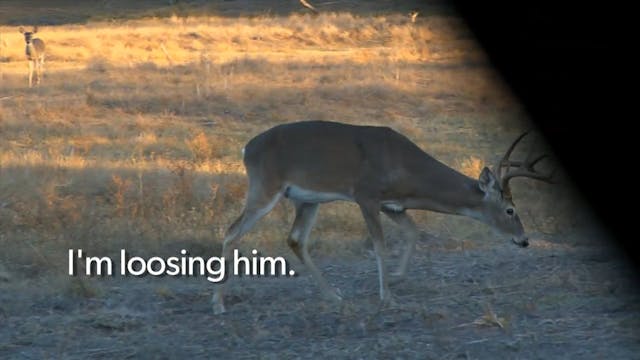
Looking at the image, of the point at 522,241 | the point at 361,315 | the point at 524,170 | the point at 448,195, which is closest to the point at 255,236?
the point at 448,195

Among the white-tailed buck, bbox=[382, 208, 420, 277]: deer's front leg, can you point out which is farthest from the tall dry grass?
bbox=[382, 208, 420, 277]: deer's front leg

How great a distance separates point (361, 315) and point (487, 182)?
168 centimetres

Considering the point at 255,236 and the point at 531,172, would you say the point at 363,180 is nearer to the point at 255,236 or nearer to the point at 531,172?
the point at 531,172

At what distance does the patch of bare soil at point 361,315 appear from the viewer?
6.77 metres

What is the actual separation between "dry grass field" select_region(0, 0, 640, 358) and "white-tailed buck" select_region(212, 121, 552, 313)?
0.43 metres

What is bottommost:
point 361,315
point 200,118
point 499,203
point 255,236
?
point 200,118

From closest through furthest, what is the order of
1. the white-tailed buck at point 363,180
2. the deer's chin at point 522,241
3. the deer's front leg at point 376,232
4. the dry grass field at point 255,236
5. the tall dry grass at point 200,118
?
the dry grass field at point 255,236 < the deer's front leg at point 376,232 < the white-tailed buck at point 363,180 < the deer's chin at point 522,241 < the tall dry grass at point 200,118

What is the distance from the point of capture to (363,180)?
8.58 m

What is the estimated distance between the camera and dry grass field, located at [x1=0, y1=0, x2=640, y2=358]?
7035 mm

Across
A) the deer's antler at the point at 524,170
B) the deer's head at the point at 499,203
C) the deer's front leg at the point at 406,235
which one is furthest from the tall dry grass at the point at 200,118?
the deer's front leg at the point at 406,235

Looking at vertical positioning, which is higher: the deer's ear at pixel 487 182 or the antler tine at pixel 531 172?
the antler tine at pixel 531 172

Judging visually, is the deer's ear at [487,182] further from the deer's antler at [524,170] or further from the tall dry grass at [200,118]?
the tall dry grass at [200,118]

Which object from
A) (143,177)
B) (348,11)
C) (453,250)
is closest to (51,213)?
(143,177)

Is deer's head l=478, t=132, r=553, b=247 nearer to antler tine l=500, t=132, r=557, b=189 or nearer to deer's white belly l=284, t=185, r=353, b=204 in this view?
antler tine l=500, t=132, r=557, b=189
